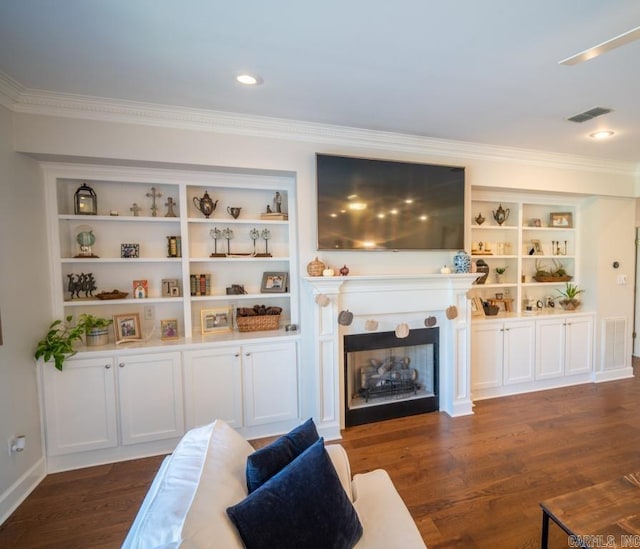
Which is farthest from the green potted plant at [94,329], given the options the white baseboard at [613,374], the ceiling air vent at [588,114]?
the white baseboard at [613,374]

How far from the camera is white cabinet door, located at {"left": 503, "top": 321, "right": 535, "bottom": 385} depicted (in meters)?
3.46

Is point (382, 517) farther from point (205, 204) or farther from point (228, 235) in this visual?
point (205, 204)

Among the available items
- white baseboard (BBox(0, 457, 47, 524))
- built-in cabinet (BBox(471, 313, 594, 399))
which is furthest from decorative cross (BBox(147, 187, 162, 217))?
built-in cabinet (BBox(471, 313, 594, 399))

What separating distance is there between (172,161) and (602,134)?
12.5ft

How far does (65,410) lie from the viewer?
2.29 meters

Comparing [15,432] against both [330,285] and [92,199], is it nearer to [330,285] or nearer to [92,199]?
[92,199]

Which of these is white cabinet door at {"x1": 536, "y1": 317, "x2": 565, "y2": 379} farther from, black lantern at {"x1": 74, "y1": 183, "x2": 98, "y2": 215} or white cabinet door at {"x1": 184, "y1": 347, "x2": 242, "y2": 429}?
black lantern at {"x1": 74, "y1": 183, "x2": 98, "y2": 215}

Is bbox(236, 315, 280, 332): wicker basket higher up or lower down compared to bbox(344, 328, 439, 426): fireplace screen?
higher up

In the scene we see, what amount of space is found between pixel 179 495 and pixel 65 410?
2029mm

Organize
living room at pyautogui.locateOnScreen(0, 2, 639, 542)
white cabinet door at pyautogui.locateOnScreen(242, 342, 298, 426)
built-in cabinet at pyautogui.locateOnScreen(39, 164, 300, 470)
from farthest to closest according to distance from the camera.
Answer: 1. white cabinet door at pyautogui.locateOnScreen(242, 342, 298, 426)
2. built-in cabinet at pyautogui.locateOnScreen(39, 164, 300, 470)
3. living room at pyautogui.locateOnScreen(0, 2, 639, 542)

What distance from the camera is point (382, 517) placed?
128 cm

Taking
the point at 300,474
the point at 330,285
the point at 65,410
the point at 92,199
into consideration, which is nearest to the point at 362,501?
the point at 300,474

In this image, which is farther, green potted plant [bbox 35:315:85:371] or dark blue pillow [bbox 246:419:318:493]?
green potted plant [bbox 35:315:85:371]

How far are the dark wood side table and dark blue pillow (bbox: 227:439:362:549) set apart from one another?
3.09 ft
